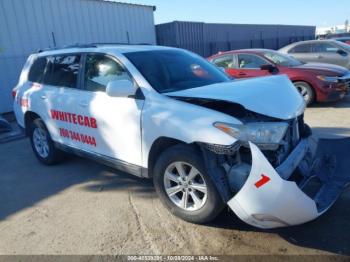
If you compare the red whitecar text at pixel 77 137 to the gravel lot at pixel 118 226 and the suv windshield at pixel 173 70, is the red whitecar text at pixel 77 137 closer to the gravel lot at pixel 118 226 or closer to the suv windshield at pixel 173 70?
the gravel lot at pixel 118 226

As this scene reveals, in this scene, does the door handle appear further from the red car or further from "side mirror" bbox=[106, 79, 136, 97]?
the red car

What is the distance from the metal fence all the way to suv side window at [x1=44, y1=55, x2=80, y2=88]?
1123 centimetres

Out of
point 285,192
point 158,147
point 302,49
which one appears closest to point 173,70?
point 158,147

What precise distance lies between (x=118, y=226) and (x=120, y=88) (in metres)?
1.44

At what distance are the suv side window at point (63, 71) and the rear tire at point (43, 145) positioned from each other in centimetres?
76

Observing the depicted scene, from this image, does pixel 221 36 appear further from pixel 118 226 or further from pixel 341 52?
pixel 118 226

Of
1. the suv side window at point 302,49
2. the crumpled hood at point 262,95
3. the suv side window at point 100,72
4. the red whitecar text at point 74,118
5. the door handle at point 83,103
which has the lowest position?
the suv side window at point 302,49

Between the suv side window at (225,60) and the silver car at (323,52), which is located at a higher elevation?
the suv side window at (225,60)

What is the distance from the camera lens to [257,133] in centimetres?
293

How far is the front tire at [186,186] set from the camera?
10.3 feet

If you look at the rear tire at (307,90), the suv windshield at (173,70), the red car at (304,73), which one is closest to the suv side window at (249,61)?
the red car at (304,73)

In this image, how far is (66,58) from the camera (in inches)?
191

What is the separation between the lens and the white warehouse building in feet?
33.0

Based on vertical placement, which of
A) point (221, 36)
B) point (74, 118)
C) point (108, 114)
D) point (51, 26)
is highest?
point (51, 26)
